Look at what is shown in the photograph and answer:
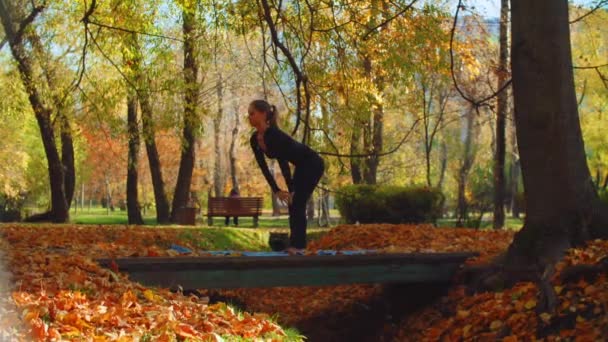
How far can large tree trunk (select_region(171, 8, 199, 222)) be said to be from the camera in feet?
47.8

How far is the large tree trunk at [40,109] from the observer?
17.0 meters

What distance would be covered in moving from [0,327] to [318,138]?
7.58 meters

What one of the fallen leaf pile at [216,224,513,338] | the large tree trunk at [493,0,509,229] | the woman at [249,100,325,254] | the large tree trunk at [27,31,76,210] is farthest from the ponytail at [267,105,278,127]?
the large tree trunk at [493,0,509,229]

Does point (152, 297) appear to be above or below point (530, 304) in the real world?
above

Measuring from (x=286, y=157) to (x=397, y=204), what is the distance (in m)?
9.66

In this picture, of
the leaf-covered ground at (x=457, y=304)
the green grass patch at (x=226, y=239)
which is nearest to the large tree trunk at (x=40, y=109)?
the green grass patch at (x=226, y=239)

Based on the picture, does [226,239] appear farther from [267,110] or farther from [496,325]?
[496,325]

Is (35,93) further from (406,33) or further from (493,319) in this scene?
(493,319)

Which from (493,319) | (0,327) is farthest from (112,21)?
(0,327)

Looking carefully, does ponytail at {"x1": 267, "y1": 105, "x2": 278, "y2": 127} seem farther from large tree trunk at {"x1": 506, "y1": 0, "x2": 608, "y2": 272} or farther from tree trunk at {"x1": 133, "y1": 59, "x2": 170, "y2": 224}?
tree trunk at {"x1": 133, "y1": 59, "x2": 170, "y2": 224}

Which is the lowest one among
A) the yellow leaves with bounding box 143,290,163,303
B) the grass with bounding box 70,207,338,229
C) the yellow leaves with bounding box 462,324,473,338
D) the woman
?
the yellow leaves with bounding box 462,324,473,338

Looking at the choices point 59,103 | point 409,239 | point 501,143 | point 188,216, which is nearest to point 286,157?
point 409,239

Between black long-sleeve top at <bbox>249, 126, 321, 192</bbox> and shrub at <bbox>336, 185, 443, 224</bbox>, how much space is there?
9.09 metres

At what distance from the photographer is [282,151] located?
27.0 feet
